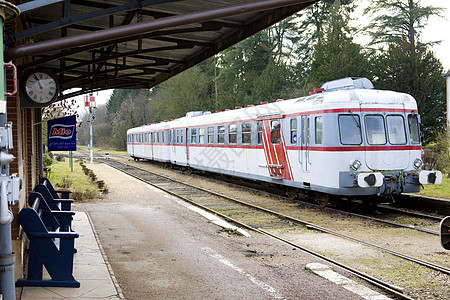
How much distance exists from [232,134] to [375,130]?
7.55m

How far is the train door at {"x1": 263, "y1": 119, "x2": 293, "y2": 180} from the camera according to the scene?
14.8 m

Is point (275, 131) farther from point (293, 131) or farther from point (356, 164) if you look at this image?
point (356, 164)

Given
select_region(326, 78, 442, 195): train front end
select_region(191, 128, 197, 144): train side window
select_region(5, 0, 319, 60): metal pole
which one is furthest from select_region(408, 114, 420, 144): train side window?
select_region(191, 128, 197, 144): train side window

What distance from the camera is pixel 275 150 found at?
1541 cm

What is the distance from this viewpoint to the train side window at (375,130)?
1260cm

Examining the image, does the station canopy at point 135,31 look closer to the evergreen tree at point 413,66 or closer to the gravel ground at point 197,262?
the gravel ground at point 197,262

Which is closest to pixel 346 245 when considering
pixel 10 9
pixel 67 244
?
pixel 67 244

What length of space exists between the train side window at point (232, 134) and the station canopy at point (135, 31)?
5.88 meters

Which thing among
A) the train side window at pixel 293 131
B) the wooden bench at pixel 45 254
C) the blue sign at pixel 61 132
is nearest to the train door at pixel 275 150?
the train side window at pixel 293 131

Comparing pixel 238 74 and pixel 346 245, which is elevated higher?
pixel 238 74

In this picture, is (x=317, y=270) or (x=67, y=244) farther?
(x=317, y=270)

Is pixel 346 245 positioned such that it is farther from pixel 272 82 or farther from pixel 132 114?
pixel 132 114

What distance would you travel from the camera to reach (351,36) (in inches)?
1561

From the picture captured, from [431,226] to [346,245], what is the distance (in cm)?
290
